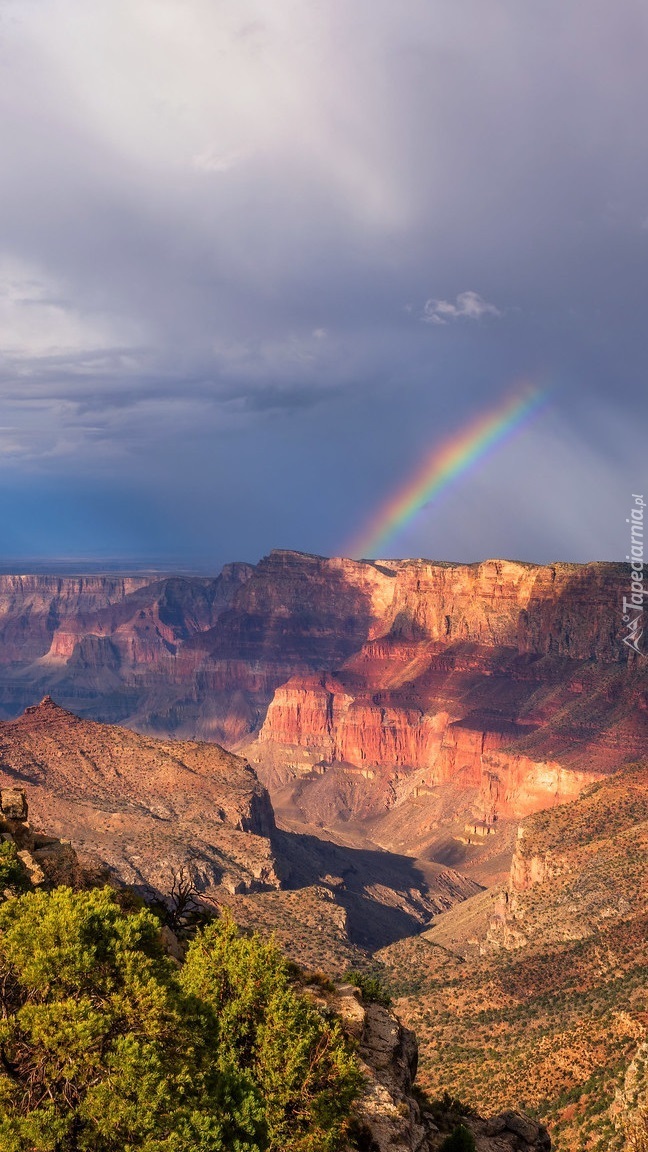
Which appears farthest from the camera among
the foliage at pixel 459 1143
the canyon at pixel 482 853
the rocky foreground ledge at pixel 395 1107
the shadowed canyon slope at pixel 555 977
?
the canyon at pixel 482 853

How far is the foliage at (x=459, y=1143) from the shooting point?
3406 centimetres

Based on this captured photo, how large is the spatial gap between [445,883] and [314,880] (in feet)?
100

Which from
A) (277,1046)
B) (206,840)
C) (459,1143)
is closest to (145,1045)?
(277,1046)

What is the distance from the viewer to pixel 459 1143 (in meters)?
34.2

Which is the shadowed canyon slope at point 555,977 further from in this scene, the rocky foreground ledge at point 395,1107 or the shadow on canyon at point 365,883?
the shadow on canyon at point 365,883

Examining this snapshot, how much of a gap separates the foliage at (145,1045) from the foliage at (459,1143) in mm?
8751

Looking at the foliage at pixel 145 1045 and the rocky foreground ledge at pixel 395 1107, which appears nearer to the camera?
the foliage at pixel 145 1045

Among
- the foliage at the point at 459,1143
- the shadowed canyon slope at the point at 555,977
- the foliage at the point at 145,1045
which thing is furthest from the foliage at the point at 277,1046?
the shadowed canyon slope at the point at 555,977

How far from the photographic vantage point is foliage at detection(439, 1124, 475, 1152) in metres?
34.1

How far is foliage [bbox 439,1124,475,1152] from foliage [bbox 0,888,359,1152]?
875cm

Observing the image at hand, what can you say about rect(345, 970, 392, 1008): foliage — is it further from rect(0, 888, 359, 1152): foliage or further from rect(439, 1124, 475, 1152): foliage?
rect(0, 888, 359, 1152): foliage

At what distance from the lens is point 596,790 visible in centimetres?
10775

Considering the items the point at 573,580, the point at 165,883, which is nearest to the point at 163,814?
the point at 165,883

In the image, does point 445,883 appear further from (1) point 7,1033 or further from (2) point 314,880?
(1) point 7,1033
